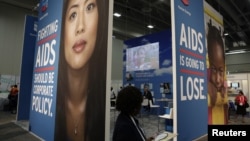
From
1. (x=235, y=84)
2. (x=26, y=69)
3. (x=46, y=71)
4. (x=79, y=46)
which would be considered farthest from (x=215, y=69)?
(x=235, y=84)

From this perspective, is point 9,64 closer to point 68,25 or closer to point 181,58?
point 68,25

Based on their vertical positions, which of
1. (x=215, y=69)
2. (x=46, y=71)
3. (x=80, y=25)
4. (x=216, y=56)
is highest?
(x=80, y=25)

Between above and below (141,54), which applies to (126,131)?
below

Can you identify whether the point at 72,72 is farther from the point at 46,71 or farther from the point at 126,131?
the point at 126,131

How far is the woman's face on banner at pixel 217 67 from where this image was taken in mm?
5289

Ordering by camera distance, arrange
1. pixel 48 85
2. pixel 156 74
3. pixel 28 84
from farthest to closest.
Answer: pixel 156 74 → pixel 28 84 → pixel 48 85

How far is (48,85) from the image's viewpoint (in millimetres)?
4598

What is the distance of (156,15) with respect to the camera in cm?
1198

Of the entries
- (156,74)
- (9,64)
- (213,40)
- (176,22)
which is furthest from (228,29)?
(9,64)

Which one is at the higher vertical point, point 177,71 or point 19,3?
point 19,3

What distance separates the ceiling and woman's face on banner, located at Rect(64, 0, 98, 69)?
6.75 m

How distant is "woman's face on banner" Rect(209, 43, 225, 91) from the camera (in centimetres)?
529

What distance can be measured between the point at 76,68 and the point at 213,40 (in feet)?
12.7

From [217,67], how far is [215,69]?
20 cm
